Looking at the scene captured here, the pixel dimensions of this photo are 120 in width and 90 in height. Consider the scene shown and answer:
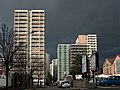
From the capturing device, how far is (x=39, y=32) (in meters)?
164

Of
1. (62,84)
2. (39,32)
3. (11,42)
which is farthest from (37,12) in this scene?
(11,42)

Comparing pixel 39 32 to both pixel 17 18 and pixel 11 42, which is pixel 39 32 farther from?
pixel 11 42

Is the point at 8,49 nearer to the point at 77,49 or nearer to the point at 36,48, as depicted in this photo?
the point at 36,48

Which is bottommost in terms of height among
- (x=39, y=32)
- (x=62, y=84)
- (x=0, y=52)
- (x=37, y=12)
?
(x=62, y=84)

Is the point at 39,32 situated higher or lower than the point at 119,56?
higher

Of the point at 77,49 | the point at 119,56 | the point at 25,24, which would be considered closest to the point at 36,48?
the point at 25,24

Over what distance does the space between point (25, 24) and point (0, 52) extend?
4053 inches

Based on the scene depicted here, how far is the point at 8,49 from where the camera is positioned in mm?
54281

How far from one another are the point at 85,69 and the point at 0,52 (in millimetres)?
24420

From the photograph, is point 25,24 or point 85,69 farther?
point 25,24

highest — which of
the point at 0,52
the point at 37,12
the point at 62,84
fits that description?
the point at 37,12

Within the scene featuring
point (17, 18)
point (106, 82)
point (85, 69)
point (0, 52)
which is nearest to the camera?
point (0, 52)

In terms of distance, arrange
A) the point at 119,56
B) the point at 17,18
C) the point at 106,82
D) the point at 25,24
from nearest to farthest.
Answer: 1. the point at 106,82
2. the point at 25,24
3. the point at 17,18
4. the point at 119,56

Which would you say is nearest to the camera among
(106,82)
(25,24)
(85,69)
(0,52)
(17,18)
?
(0,52)
